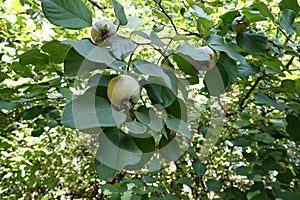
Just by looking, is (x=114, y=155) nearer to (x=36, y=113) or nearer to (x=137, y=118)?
(x=137, y=118)

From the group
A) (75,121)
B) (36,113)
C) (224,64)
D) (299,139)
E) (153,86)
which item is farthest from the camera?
(36,113)

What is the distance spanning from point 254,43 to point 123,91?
1.17 feet

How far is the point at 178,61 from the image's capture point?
0.60 m

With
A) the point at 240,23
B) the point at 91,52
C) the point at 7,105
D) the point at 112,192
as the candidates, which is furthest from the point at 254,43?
the point at 112,192

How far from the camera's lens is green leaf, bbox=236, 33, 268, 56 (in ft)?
2.17

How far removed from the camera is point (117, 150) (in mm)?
455

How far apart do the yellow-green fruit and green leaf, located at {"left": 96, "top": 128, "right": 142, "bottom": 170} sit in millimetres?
44

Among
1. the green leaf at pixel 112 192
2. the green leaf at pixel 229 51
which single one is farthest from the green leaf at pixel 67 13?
the green leaf at pixel 112 192

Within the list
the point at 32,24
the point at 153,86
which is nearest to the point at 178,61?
the point at 153,86

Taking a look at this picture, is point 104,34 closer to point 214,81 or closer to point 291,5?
point 214,81

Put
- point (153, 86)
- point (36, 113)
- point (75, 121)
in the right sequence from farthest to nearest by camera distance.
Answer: point (36, 113), point (153, 86), point (75, 121)

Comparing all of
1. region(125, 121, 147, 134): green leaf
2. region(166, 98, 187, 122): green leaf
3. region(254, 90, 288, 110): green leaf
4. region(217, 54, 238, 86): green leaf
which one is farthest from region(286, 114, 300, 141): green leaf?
region(125, 121, 147, 134): green leaf

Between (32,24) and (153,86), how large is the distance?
1.46 m

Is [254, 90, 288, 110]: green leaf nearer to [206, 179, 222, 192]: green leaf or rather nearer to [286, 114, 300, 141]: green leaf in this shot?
[286, 114, 300, 141]: green leaf
